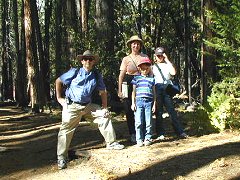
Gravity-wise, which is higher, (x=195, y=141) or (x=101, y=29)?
(x=101, y=29)

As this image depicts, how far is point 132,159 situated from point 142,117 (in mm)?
1129

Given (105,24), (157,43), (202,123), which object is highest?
(157,43)

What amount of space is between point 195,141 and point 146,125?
1.00 metres

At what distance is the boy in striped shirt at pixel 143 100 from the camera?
7.64m

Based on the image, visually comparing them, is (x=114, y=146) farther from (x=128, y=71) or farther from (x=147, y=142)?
(x=128, y=71)

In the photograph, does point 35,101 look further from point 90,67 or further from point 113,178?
point 113,178

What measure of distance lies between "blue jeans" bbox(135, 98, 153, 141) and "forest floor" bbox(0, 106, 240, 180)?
267mm

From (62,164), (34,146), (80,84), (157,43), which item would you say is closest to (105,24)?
(34,146)

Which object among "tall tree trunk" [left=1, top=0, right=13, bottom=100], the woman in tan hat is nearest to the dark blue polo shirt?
the woman in tan hat

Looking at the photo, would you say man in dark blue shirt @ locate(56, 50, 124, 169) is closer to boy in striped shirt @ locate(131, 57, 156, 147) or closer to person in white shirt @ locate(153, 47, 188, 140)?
boy in striped shirt @ locate(131, 57, 156, 147)

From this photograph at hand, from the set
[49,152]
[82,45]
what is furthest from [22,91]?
[49,152]

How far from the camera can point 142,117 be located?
303 inches

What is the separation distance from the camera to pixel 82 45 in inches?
556

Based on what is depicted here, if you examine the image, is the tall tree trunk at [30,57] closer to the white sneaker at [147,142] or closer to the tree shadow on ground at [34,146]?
the tree shadow on ground at [34,146]
